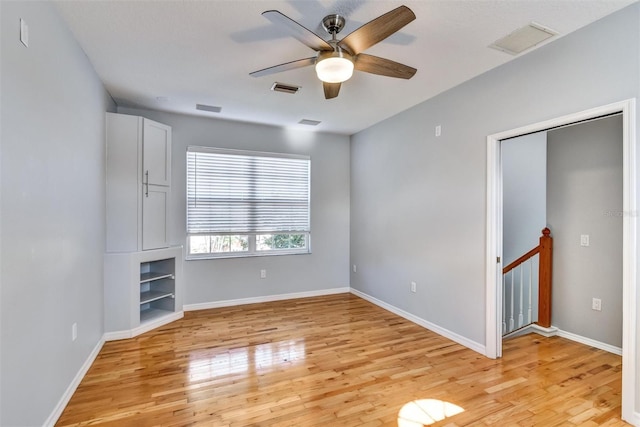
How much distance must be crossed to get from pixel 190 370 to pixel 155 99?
118 inches

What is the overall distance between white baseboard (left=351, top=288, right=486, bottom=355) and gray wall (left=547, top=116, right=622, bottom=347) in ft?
4.18

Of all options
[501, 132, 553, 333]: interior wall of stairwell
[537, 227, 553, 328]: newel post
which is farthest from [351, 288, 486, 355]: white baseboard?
[537, 227, 553, 328]: newel post

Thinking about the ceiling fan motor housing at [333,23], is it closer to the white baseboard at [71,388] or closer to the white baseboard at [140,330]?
the white baseboard at [71,388]

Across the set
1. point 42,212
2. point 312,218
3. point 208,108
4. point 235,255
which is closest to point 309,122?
point 208,108

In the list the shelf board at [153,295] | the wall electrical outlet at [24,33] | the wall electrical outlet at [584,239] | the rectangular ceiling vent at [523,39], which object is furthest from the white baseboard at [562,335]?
the wall electrical outlet at [24,33]

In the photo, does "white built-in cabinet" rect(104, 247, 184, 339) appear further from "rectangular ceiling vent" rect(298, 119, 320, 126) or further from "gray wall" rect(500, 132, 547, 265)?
"gray wall" rect(500, 132, 547, 265)

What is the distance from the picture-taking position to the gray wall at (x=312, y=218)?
4.34 m

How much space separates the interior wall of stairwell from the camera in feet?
13.1

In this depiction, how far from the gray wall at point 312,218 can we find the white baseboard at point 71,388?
4.83ft

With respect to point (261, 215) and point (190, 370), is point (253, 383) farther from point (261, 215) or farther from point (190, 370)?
point (261, 215)

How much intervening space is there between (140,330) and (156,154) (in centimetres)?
203

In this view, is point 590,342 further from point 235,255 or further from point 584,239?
point 235,255

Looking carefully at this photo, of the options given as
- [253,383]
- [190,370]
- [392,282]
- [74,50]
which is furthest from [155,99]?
[392,282]

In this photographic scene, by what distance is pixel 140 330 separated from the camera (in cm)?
352
